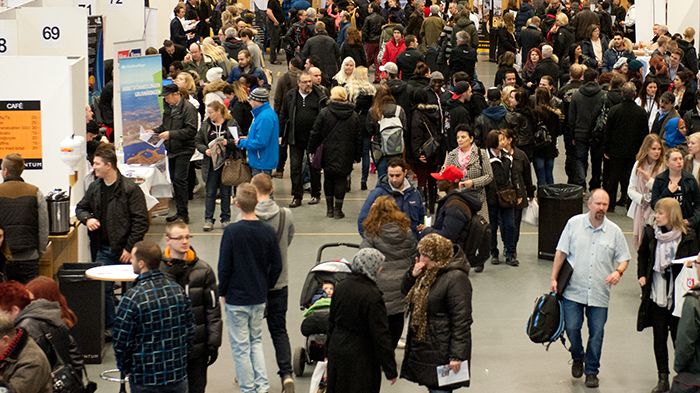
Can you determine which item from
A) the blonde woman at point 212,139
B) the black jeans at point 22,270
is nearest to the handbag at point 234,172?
the blonde woman at point 212,139

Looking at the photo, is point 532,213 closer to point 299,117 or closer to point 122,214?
point 299,117

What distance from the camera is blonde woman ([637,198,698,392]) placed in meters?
9.55

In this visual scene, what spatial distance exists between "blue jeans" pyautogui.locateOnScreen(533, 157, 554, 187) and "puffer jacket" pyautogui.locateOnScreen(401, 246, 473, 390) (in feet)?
22.6

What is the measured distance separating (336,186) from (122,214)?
4808 millimetres

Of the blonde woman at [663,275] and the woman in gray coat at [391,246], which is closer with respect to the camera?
the woman in gray coat at [391,246]

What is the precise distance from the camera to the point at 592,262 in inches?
375

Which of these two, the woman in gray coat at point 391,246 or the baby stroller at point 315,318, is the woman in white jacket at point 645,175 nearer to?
the woman in gray coat at point 391,246

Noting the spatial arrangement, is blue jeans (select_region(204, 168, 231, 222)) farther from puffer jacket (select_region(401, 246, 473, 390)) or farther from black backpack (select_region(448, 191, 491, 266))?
puffer jacket (select_region(401, 246, 473, 390))

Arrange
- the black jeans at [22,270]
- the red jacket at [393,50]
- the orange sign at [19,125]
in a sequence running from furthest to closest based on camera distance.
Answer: the red jacket at [393,50], the orange sign at [19,125], the black jeans at [22,270]

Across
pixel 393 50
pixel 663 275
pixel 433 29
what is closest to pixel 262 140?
pixel 663 275

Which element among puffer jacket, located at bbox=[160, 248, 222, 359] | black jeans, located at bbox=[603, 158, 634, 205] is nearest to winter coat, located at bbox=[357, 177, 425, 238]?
puffer jacket, located at bbox=[160, 248, 222, 359]

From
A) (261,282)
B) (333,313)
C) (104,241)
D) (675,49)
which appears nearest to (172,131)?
(104,241)

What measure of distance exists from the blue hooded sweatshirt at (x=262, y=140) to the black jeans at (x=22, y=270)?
397cm

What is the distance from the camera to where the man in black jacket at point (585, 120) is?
15367 mm
